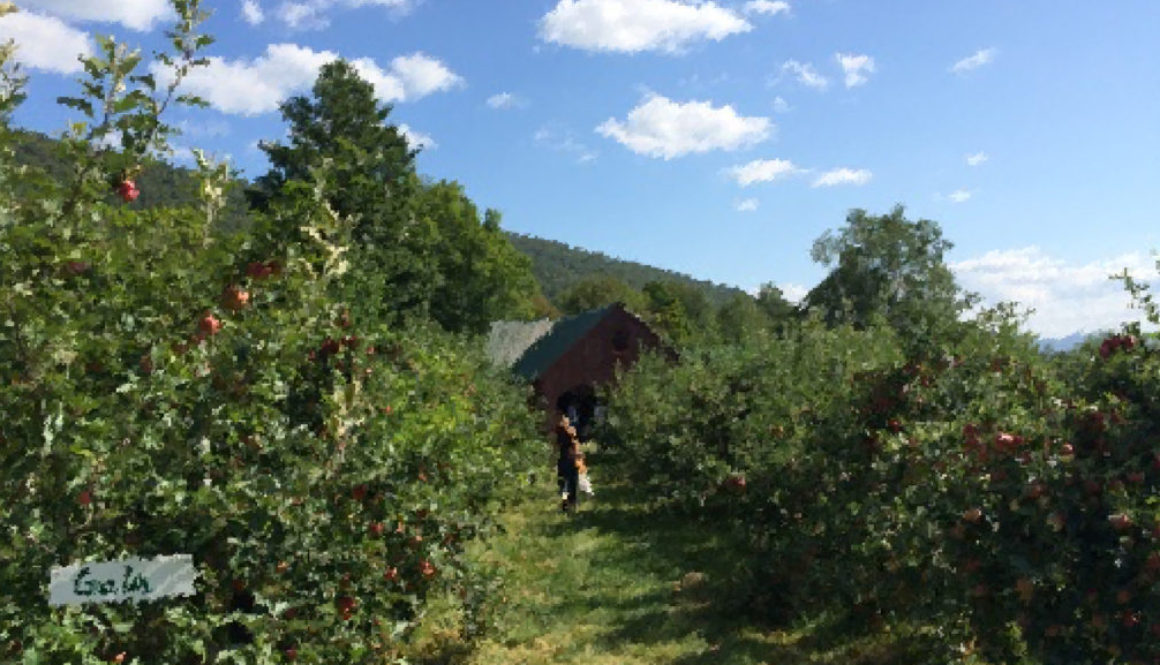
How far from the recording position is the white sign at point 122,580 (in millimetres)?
2959

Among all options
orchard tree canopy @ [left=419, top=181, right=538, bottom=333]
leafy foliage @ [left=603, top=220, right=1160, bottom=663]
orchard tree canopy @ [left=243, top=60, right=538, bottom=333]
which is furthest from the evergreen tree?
leafy foliage @ [left=603, top=220, right=1160, bottom=663]

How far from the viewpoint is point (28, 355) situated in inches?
121

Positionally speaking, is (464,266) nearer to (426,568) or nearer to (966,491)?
(426,568)

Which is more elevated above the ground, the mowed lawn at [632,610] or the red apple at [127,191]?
the red apple at [127,191]

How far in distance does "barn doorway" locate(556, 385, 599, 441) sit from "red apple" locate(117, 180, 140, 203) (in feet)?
84.5

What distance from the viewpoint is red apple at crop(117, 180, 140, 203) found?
384 cm

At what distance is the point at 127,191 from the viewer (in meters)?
3.85

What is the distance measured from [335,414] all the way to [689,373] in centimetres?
1201

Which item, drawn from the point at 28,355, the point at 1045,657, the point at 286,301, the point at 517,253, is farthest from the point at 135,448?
the point at 517,253

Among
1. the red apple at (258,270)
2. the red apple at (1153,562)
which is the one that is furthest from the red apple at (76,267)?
the red apple at (1153,562)

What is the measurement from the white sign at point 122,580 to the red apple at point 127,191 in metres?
1.66

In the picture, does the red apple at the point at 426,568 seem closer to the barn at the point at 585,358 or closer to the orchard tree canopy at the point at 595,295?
the barn at the point at 585,358

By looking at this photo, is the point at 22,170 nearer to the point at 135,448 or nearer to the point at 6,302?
the point at 6,302

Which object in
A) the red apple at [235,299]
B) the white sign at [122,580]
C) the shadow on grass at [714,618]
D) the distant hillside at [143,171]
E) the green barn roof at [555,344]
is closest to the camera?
the white sign at [122,580]
